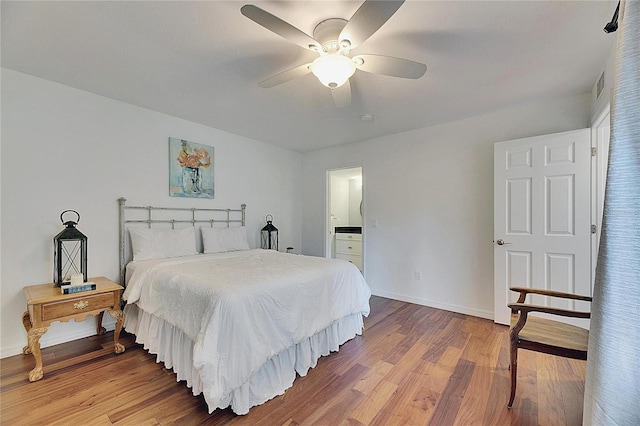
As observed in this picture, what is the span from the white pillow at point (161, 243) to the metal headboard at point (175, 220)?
115 mm

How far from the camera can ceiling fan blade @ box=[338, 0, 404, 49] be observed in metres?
1.25

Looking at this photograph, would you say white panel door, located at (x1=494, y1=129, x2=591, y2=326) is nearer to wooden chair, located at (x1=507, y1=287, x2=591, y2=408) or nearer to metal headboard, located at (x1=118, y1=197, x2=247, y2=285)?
wooden chair, located at (x1=507, y1=287, x2=591, y2=408)

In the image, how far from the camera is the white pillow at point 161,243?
2879 mm

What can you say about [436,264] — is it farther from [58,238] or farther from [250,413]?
[58,238]

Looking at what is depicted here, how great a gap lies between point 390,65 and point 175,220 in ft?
9.76

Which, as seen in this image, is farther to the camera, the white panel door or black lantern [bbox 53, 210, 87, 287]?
the white panel door

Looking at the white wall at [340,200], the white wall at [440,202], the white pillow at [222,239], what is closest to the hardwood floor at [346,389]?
the white wall at [440,202]

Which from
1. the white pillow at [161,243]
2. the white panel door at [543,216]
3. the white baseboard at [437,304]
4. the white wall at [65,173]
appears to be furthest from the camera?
the white baseboard at [437,304]

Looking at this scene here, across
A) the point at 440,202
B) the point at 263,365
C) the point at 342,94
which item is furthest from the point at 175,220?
the point at 440,202

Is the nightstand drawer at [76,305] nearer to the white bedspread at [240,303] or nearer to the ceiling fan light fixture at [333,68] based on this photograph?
the white bedspread at [240,303]

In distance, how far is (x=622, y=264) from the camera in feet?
2.84

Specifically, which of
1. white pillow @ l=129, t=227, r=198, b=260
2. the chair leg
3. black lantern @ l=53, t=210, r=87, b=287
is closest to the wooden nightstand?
black lantern @ l=53, t=210, r=87, b=287

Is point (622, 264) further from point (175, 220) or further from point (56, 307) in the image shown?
point (175, 220)

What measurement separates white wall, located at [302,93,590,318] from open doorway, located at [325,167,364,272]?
1.49 meters
